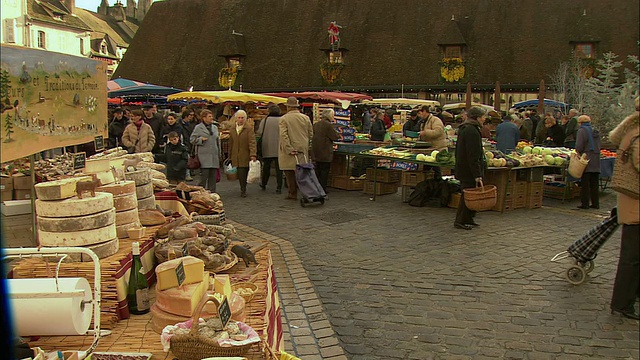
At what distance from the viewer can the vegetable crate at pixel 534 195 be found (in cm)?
990

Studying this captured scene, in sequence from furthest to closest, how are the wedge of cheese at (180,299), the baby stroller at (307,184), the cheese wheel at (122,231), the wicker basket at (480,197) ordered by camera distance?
1. the baby stroller at (307,184)
2. the wicker basket at (480,197)
3. the cheese wheel at (122,231)
4. the wedge of cheese at (180,299)

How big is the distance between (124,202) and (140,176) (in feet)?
2.13

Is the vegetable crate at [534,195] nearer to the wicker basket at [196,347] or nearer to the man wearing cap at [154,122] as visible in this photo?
the man wearing cap at [154,122]

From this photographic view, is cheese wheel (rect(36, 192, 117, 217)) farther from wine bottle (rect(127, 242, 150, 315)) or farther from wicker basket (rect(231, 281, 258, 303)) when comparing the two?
wicker basket (rect(231, 281, 258, 303))

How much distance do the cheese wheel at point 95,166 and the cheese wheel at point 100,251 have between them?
2.08 ft

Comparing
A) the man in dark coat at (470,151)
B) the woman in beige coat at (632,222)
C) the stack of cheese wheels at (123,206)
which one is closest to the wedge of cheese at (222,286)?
the stack of cheese wheels at (123,206)

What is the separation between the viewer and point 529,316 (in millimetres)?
4770

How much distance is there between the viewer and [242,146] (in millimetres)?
10961

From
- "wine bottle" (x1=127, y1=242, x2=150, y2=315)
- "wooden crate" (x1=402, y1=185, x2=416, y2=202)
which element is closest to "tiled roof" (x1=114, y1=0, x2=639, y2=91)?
"wooden crate" (x1=402, y1=185, x2=416, y2=202)

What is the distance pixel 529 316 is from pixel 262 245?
243 centimetres

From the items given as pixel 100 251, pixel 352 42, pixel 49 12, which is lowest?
pixel 100 251

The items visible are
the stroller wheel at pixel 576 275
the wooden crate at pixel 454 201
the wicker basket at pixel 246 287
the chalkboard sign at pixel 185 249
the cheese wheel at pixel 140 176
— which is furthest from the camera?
the wooden crate at pixel 454 201

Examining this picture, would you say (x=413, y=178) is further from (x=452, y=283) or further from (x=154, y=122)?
(x=154, y=122)

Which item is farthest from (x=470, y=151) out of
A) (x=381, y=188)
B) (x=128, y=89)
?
(x=128, y=89)
